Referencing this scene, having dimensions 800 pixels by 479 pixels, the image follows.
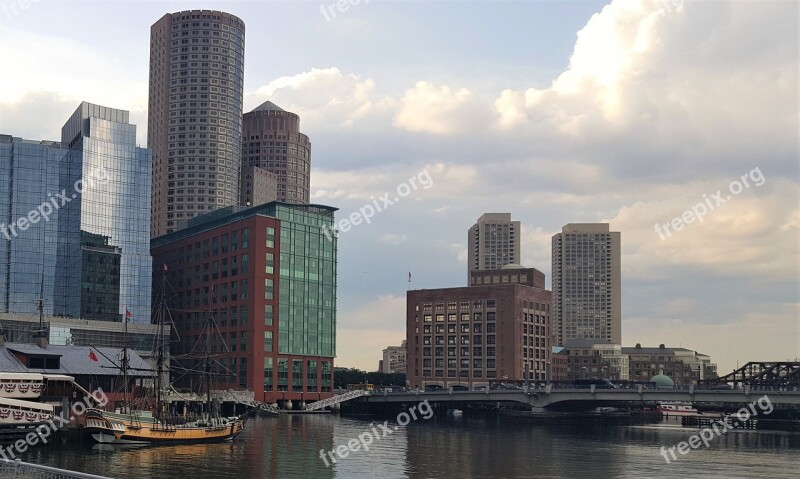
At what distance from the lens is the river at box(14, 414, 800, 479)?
87625 mm

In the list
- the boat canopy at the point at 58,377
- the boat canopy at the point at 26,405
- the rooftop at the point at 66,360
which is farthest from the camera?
the rooftop at the point at 66,360

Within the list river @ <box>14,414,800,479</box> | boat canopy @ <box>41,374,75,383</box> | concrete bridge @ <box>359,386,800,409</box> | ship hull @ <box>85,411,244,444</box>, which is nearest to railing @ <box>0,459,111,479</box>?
river @ <box>14,414,800,479</box>

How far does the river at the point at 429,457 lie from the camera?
87.6 meters

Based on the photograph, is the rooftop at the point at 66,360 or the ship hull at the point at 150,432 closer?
the ship hull at the point at 150,432

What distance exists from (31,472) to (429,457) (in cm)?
7028

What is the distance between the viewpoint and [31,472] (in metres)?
40.2

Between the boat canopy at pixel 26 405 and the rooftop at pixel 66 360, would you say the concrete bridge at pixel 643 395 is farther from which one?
the boat canopy at pixel 26 405

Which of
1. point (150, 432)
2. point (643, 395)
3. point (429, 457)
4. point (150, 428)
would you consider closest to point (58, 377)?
point (150, 428)

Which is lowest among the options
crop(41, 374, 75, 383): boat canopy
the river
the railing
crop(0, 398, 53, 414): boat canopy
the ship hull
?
the river

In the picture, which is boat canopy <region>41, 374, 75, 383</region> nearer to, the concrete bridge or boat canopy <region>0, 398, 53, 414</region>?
boat canopy <region>0, 398, 53, 414</region>

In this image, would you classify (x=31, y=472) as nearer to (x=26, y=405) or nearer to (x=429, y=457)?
(x=429, y=457)

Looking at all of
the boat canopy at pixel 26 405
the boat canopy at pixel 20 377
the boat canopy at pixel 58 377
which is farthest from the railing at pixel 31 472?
the boat canopy at pixel 58 377

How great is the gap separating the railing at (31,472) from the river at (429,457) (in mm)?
38392

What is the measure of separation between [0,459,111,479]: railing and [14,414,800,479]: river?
38.4 metres
